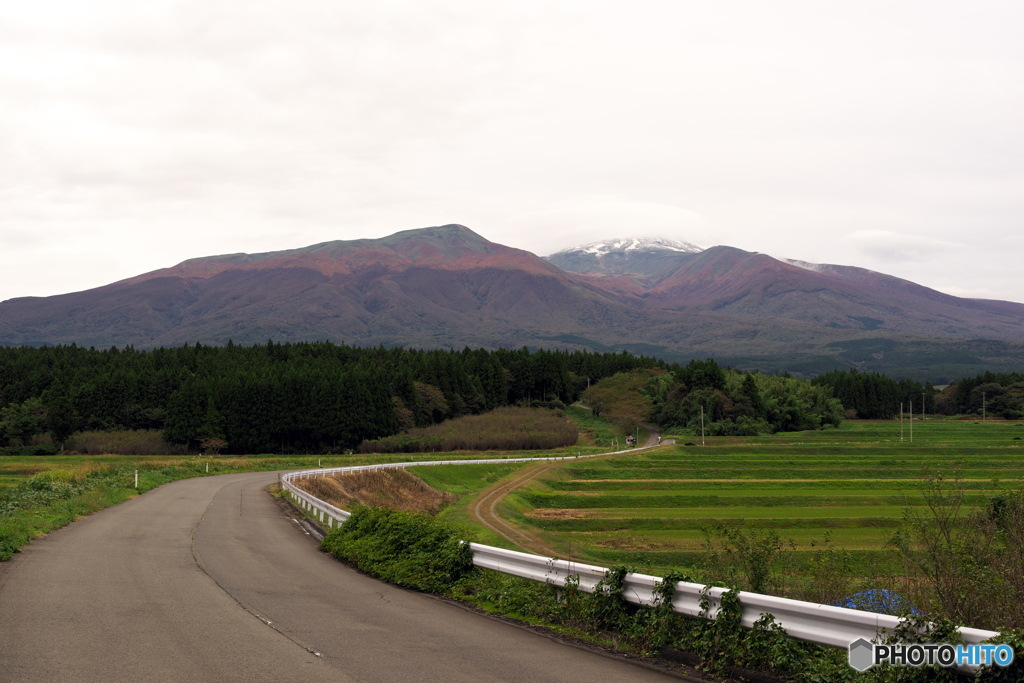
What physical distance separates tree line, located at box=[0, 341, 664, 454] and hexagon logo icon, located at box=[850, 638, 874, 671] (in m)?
100

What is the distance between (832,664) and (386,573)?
32.6ft

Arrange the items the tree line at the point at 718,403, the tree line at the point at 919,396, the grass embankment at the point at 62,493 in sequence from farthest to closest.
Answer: the tree line at the point at 919,396
the tree line at the point at 718,403
the grass embankment at the point at 62,493


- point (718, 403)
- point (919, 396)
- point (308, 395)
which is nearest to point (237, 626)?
point (308, 395)

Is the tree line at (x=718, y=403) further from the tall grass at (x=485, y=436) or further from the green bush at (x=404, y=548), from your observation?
the green bush at (x=404, y=548)

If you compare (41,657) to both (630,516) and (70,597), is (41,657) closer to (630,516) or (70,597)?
(70,597)

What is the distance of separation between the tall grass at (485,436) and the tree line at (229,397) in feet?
15.1

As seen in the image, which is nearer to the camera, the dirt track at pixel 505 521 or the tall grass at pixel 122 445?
the dirt track at pixel 505 521

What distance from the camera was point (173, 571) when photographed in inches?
633

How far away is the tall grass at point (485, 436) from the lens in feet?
338

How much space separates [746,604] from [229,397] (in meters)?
102

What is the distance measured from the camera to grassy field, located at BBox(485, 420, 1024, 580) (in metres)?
37.3

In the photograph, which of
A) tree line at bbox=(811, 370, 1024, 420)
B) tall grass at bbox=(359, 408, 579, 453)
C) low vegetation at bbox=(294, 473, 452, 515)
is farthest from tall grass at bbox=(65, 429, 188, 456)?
tree line at bbox=(811, 370, 1024, 420)

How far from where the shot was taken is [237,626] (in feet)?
36.7

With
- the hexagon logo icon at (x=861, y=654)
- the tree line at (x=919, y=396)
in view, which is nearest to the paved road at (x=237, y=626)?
the hexagon logo icon at (x=861, y=654)
